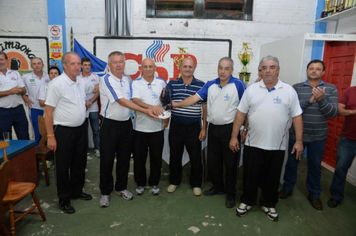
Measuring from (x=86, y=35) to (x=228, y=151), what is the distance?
11.5 feet

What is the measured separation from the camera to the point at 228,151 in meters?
2.68

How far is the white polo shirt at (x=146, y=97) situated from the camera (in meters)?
2.73

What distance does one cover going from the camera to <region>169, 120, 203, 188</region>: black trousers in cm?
285

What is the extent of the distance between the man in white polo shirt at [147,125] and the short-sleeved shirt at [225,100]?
2.00 feet

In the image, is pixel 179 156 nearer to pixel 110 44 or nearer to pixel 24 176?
pixel 24 176

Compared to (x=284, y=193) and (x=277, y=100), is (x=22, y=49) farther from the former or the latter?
(x=284, y=193)

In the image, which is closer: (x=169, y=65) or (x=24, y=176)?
(x=24, y=176)

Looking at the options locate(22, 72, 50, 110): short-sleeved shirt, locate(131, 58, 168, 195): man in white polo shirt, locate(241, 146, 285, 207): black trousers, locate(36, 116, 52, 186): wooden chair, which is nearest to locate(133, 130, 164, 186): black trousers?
locate(131, 58, 168, 195): man in white polo shirt

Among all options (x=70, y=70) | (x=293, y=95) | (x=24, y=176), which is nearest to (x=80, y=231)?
(x=24, y=176)

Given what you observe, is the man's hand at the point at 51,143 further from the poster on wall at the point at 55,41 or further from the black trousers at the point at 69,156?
the poster on wall at the point at 55,41

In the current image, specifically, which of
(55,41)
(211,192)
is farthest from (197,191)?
(55,41)

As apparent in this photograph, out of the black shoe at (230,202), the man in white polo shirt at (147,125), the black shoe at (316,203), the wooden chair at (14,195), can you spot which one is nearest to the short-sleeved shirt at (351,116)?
the black shoe at (316,203)

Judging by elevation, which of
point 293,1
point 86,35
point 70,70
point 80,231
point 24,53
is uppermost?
point 293,1

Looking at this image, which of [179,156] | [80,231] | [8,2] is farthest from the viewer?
[8,2]
